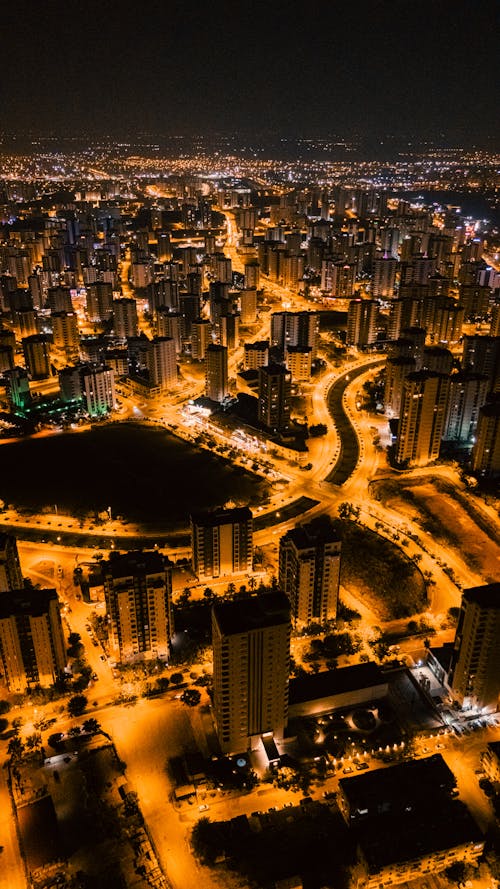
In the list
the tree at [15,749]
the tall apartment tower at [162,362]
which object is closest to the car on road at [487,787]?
the tree at [15,749]

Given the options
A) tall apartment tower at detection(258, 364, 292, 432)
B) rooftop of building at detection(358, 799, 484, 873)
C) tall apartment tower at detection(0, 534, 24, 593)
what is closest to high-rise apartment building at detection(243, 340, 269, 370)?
tall apartment tower at detection(258, 364, 292, 432)

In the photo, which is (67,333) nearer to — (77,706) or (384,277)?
(384,277)

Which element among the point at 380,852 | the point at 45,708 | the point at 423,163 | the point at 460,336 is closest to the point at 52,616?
the point at 45,708

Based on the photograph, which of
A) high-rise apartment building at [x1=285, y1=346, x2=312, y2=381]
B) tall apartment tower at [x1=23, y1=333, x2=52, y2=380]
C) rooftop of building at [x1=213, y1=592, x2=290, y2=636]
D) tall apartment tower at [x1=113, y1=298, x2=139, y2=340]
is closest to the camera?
rooftop of building at [x1=213, y1=592, x2=290, y2=636]

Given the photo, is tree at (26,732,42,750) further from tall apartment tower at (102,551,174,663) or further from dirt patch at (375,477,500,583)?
dirt patch at (375,477,500,583)

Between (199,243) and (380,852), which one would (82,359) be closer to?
(380,852)
